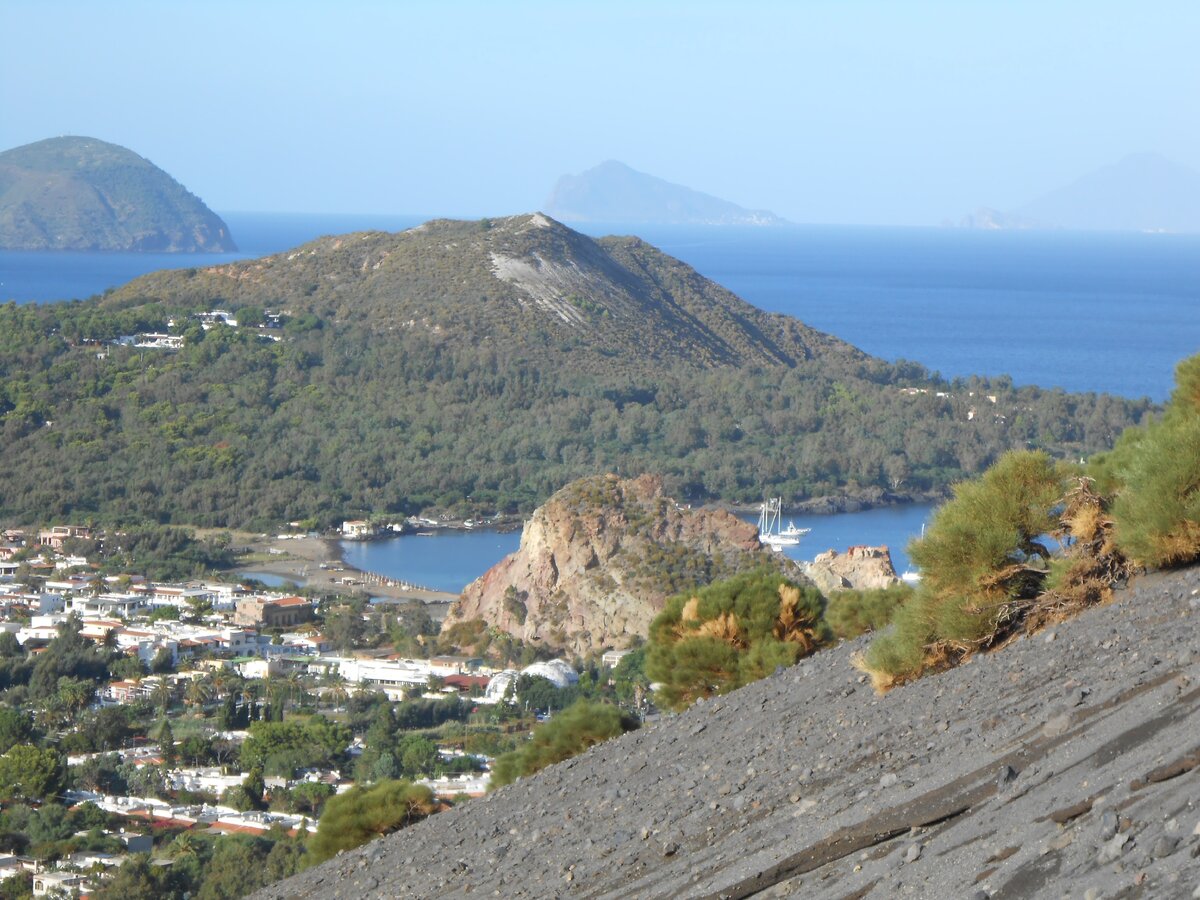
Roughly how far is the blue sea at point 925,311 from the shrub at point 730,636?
662 inches

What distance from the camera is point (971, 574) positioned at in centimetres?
829

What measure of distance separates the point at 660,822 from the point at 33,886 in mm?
8460

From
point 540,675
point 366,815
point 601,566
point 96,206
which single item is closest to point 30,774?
point 540,675

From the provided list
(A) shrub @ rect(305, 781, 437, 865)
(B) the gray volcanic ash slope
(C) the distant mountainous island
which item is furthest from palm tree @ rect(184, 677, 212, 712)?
(C) the distant mountainous island

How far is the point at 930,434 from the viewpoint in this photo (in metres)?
55.2

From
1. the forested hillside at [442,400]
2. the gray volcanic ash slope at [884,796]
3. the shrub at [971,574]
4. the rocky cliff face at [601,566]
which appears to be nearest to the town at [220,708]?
the rocky cliff face at [601,566]

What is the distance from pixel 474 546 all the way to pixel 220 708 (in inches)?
763

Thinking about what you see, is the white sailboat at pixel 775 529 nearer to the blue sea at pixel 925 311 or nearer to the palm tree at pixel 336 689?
the blue sea at pixel 925 311

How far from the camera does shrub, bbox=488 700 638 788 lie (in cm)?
1116

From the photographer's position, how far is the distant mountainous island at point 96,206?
175 m

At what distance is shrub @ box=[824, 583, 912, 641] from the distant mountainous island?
549ft

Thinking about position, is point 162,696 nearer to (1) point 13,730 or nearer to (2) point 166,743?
(2) point 166,743

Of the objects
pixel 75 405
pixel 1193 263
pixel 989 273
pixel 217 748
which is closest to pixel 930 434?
pixel 75 405

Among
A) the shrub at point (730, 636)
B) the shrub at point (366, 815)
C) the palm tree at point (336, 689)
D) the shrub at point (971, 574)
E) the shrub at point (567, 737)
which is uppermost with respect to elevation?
the shrub at point (971, 574)
